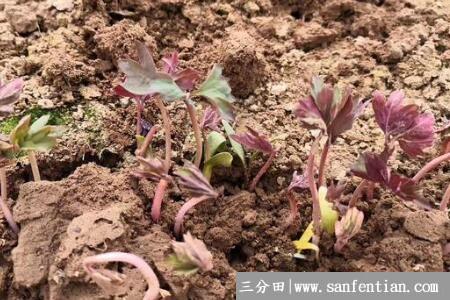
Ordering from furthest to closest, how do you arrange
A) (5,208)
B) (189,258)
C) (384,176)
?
1. (5,208)
2. (384,176)
3. (189,258)

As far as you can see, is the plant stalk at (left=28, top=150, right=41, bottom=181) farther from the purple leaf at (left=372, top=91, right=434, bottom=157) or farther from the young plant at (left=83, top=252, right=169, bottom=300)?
the purple leaf at (left=372, top=91, right=434, bottom=157)

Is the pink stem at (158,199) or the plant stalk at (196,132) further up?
the plant stalk at (196,132)

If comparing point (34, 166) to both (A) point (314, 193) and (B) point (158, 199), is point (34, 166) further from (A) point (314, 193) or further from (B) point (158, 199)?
(A) point (314, 193)

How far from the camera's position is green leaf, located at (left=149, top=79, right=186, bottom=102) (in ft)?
4.28

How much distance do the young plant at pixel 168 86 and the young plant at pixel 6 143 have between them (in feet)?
0.76

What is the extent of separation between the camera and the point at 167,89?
1.31 meters

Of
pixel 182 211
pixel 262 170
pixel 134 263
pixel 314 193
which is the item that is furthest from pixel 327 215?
pixel 134 263

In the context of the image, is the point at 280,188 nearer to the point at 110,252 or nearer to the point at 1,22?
the point at 110,252

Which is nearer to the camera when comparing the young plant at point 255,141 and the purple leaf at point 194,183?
the purple leaf at point 194,183

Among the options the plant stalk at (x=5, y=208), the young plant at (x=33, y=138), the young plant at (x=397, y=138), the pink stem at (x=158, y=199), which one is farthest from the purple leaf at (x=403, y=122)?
the plant stalk at (x=5, y=208)

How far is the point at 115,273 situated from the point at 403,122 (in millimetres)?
627

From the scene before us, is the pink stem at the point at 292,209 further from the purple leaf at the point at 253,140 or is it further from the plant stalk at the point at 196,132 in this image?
the plant stalk at the point at 196,132

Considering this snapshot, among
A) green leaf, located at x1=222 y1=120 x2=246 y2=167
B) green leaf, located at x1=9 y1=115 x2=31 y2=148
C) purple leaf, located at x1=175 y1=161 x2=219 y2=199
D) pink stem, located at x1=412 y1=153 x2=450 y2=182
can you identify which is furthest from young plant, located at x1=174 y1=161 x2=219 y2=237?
pink stem, located at x1=412 y1=153 x2=450 y2=182

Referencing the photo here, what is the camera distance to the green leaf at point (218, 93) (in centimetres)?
136
